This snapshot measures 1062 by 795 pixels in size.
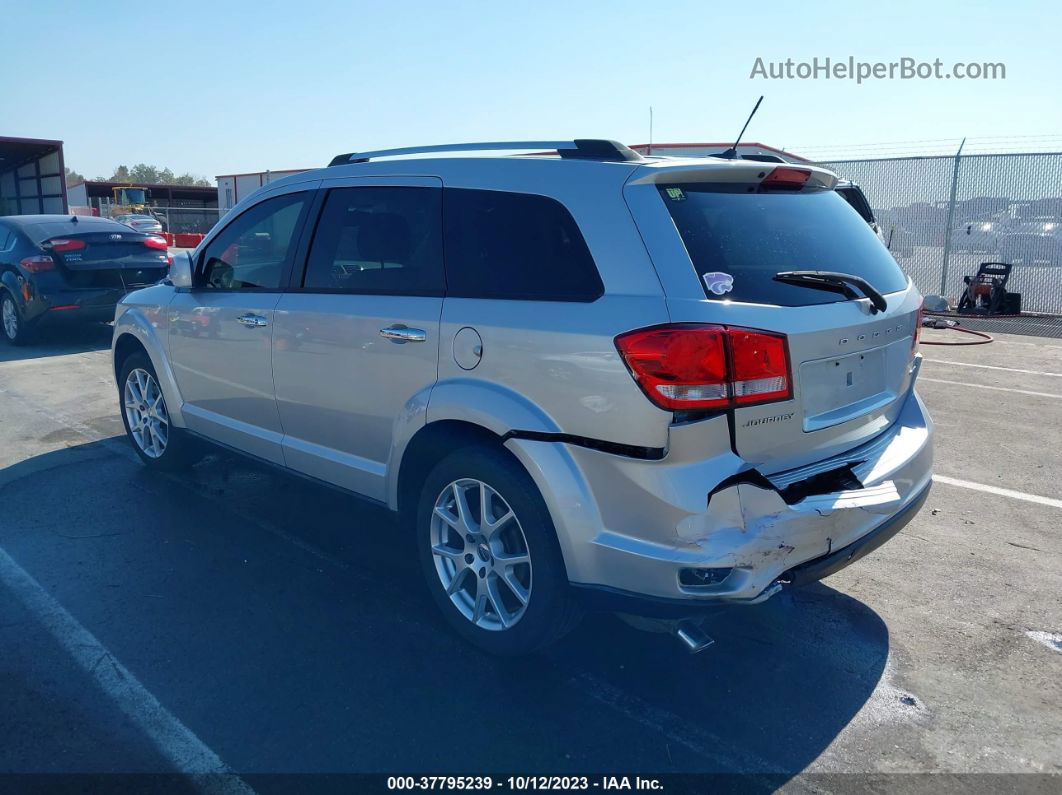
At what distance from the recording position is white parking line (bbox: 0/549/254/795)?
280cm

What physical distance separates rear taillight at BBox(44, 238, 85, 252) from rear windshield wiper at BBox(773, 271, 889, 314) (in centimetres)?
1027

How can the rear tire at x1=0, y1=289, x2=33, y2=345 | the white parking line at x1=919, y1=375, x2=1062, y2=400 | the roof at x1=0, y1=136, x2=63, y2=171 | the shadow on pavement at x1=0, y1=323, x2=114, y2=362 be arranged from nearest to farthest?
the white parking line at x1=919, y1=375, x2=1062, y2=400 → the shadow on pavement at x1=0, y1=323, x2=114, y2=362 → the rear tire at x1=0, y1=289, x2=33, y2=345 → the roof at x1=0, y1=136, x2=63, y2=171

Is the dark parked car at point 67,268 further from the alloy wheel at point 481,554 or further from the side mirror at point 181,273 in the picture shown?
the alloy wheel at point 481,554

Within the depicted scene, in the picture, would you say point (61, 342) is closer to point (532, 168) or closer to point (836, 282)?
point (532, 168)

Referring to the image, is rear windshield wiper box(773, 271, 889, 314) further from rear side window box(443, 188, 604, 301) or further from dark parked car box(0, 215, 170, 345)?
dark parked car box(0, 215, 170, 345)

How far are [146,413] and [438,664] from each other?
341 centimetres

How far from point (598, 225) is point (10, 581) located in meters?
3.35

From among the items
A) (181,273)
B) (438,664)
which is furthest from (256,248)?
(438,664)

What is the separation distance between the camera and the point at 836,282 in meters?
3.21

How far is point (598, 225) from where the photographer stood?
121 inches

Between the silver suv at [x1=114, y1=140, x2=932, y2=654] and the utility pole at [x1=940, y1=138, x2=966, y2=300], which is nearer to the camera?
the silver suv at [x1=114, y1=140, x2=932, y2=654]

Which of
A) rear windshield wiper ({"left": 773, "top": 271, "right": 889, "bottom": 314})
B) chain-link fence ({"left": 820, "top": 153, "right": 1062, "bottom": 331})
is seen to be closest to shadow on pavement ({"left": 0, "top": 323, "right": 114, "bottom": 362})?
rear windshield wiper ({"left": 773, "top": 271, "right": 889, "bottom": 314})

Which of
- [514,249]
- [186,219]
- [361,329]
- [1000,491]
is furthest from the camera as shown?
[186,219]

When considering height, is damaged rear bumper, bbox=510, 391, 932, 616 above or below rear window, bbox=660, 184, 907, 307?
below
